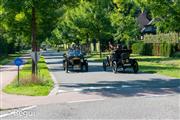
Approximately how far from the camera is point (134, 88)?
16.5 meters

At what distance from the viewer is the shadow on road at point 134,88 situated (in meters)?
15.1

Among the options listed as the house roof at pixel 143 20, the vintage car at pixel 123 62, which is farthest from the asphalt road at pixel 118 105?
the house roof at pixel 143 20

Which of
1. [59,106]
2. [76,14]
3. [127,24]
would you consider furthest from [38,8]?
[76,14]

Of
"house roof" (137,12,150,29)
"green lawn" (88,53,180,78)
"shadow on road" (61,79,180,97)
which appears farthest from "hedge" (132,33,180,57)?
"house roof" (137,12,150,29)

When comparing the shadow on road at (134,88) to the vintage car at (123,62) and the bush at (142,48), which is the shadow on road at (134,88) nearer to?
the vintage car at (123,62)

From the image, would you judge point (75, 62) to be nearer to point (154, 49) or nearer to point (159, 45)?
point (159, 45)

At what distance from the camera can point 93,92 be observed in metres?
15.7

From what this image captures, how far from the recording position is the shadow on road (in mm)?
15117

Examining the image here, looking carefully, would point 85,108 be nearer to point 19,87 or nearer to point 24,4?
point 19,87

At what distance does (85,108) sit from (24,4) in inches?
318

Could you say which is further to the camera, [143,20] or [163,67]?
[143,20]

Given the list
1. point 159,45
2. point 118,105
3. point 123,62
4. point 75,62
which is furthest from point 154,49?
point 118,105

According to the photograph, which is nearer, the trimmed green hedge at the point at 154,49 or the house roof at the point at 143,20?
the trimmed green hedge at the point at 154,49

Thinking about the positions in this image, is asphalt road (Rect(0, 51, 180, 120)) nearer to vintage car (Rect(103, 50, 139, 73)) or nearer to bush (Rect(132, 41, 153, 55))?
vintage car (Rect(103, 50, 139, 73))
